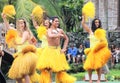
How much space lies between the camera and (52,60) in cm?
1070

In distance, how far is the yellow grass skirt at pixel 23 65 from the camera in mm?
10055

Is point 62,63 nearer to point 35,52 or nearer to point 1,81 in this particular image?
point 35,52

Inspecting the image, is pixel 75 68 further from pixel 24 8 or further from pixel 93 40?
pixel 93 40

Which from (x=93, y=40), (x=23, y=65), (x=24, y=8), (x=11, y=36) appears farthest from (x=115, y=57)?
(x=23, y=65)

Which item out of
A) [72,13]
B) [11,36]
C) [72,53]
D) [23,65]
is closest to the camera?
[23,65]

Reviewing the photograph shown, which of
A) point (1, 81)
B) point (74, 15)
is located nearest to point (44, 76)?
point (1, 81)

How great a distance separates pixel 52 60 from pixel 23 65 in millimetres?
831

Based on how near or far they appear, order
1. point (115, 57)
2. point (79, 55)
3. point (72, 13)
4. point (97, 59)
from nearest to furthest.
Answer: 1. point (97, 59)
2. point (79, 55)
3. point (115, 57)
4. point (72, 13)

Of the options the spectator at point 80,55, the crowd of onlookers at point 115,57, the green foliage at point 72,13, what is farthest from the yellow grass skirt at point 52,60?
the green foliage at point 72,13

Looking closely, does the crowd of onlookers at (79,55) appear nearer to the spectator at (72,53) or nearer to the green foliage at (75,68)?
Result: the spectator at (72,53)

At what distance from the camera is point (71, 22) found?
31000 millimetres

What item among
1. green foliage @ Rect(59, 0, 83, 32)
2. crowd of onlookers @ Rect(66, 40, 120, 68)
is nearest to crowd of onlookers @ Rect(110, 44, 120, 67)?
crowd of onlookers @ Rect(66, 40, 120, 68)

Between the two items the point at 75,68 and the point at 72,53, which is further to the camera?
the point at 72,53

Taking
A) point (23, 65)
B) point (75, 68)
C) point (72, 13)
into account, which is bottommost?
point (75, 68)
